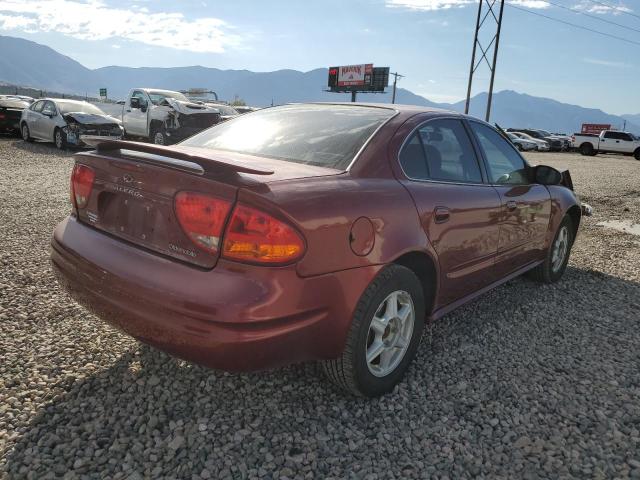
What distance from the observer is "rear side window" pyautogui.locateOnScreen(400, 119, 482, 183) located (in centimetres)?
277

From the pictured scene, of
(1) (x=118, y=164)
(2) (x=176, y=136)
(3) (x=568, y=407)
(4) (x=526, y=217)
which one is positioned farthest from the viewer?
(2) (x=176, y=136)

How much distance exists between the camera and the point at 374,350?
249 centimetres

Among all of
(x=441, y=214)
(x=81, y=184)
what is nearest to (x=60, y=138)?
(x=81, y=184)

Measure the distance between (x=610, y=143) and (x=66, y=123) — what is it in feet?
106

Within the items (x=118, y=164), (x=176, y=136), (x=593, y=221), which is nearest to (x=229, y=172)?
(x=118, y=164)

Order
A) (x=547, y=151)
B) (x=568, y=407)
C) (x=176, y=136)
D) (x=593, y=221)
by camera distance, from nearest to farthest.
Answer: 1. (x=568, y=407)
2. (x=593, y=221)
3. (x=176, y=136)
4. (x=547, y=151)

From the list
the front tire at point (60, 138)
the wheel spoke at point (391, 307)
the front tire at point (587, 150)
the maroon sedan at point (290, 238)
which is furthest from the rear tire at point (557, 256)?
the front tire at point (587, 150)

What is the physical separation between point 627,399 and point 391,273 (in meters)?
1.56

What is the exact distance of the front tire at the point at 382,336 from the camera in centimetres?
230

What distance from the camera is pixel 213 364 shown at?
78.7 inches

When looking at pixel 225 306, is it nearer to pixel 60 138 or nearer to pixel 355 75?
pixel 60 138

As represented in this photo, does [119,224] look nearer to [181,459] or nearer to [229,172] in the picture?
[229,172]

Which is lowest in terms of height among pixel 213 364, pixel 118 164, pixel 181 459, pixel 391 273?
pixel 181 459

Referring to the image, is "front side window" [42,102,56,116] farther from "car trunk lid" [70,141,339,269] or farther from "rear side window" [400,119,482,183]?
"rear side window" [400,119,482,183]
